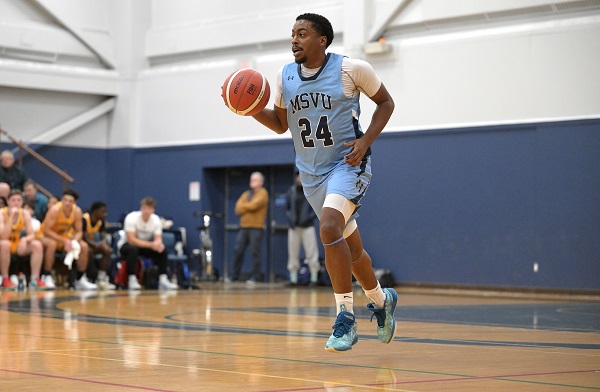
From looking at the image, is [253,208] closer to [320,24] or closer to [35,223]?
[35,223]

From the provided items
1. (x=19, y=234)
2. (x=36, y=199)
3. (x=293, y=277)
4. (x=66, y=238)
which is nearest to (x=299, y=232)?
(x=293, y=277)

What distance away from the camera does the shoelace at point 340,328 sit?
16.8 feet

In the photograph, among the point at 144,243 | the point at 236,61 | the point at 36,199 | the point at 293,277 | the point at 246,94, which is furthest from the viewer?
the point at 236,61

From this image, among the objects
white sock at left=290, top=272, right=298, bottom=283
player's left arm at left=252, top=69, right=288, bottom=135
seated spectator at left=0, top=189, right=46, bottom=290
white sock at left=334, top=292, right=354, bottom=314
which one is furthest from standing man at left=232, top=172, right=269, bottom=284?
white sock at left=334, top=292, right=354, bottom=314

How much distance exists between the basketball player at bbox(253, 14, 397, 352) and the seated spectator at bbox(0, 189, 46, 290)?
9.31m

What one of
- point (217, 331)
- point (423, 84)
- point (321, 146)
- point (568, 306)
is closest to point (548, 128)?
point (423, 84)

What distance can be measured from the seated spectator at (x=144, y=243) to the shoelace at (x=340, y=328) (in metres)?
9.67

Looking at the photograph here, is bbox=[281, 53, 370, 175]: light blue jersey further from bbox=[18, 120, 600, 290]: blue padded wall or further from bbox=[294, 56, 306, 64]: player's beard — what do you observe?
bbox=[18, 120, 600, 290]: blue padded wall

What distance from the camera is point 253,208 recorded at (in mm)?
17344

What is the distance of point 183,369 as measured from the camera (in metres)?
4.52

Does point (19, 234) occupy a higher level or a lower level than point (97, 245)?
higher

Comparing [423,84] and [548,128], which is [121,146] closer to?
[423,84]

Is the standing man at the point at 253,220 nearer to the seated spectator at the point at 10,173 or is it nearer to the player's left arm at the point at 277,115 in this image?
the seated spectator at the point at 10,173

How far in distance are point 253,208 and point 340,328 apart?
12.2 metres
